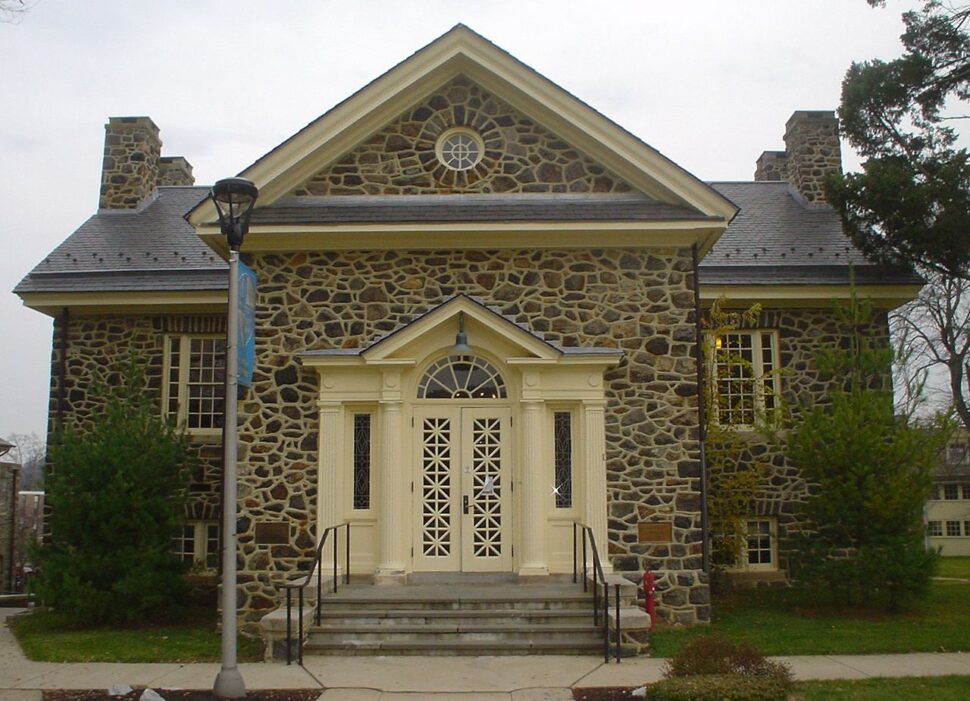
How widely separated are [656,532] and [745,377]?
4633 millimetres

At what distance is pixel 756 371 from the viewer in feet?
50.0

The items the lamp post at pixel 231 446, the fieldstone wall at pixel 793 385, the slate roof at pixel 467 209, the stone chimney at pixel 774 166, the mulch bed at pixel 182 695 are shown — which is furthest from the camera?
the stone chimney at pixel 774 166

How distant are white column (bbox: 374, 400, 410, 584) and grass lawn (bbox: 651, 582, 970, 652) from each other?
3.30m

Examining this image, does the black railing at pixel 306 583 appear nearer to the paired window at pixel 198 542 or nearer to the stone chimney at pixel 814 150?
the paired window at pixel 198 542

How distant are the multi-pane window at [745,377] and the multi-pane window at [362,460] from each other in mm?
5701

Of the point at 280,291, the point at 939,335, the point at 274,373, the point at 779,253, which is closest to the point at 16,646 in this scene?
the point at 274,373

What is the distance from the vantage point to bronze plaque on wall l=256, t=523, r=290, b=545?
1173 cm

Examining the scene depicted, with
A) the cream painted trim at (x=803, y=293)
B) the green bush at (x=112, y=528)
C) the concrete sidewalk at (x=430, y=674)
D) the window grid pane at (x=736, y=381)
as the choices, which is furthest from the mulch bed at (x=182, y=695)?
the cream painted trim at (x=803, y=293)

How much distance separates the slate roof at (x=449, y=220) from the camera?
12180 millimetres

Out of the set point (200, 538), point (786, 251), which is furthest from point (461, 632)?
point (786, 251)

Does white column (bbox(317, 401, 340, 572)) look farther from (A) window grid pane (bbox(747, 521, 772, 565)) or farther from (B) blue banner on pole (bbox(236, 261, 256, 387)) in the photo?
(A) window grid pane (bbox(747, 521, 772, 565))

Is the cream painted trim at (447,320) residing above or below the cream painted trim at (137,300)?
below

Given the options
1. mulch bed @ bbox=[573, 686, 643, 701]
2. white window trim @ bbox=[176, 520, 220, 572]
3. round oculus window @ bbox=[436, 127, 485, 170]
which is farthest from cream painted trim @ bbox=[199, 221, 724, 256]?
mulch bed @ bbox=[573, 686, 643, 701]

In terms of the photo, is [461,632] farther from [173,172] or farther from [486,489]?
[173,172]
